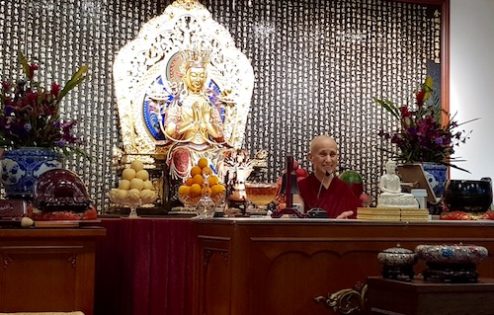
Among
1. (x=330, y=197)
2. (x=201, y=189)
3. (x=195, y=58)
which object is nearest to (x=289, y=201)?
(x=201, y=189)

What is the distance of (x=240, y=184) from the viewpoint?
422 centimetres

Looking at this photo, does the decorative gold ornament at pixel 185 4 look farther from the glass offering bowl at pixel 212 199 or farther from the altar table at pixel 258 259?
the altar table at pixel 258 259

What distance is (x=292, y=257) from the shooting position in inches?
108

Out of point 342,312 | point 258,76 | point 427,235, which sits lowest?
point 342,312

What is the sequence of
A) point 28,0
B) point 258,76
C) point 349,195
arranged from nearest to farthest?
point 349,195, point 28,0, point 258,76

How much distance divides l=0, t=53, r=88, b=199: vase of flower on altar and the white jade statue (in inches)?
56.6

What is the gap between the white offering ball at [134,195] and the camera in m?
3.89

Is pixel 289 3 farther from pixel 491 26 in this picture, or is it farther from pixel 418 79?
pixel 491 26

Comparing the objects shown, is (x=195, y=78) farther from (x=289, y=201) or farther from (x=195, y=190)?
(x=289, y=201)

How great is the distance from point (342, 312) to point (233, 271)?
394 mm

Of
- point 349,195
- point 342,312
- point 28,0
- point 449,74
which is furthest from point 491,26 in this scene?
point 342,312

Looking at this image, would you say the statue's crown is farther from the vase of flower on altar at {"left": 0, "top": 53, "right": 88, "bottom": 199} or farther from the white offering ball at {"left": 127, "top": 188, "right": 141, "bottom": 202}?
the vase of flower on altar at {"left": 0, "top": 53, "right": 88, "bottom": 199}

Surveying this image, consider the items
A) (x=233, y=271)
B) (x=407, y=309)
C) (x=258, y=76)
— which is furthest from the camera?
(x=258, y=76)

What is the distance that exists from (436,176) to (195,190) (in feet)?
3.83
